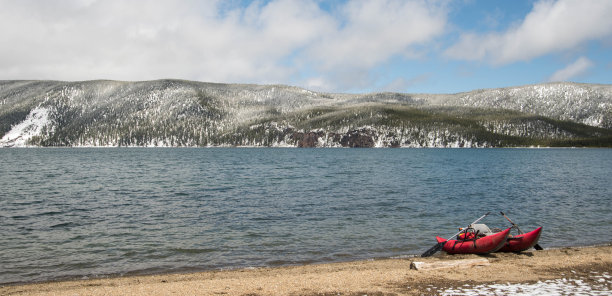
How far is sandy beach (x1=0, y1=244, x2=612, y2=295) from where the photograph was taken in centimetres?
1570

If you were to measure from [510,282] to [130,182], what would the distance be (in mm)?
55314

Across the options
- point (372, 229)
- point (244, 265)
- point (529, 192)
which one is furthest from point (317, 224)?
point (529, 192)

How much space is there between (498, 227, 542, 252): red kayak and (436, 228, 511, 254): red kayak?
1.01 metres

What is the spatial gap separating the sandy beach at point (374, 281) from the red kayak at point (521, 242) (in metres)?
1.43

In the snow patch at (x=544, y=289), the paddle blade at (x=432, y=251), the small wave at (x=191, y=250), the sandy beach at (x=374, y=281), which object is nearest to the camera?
the snow patch at (x=544, y=289)

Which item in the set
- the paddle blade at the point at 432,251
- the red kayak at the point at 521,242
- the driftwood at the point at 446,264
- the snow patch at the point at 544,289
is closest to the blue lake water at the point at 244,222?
the paddle blade at the point at 432,251

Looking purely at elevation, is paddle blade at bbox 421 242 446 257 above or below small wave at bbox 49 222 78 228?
above

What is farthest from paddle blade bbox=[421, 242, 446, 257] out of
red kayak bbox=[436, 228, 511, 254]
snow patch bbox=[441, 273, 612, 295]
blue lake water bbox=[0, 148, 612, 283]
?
snow patch bbox=[441, 273, 612, 295]

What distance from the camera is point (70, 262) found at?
2156 cm

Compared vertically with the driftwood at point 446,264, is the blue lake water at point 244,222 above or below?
below

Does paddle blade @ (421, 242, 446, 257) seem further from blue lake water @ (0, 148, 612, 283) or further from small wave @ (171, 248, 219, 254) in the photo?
small wave @ (171, 248, 219, 254)

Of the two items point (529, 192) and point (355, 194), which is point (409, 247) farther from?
point (529, 192)

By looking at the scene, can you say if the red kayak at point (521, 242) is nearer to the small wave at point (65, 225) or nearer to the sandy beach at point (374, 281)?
the sandy beach at point (374, 281)

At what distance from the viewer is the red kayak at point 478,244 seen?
73.0 ft
